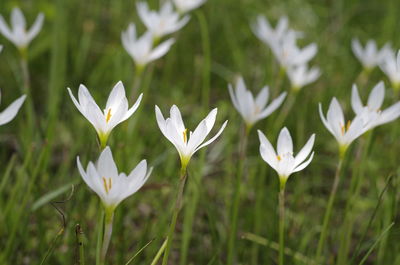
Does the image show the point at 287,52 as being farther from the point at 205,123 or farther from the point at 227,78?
the point at 205,123

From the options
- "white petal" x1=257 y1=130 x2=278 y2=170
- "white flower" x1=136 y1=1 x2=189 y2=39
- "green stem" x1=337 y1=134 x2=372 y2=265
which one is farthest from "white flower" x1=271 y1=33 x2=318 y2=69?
"white petal" x1=257 y1=130 x2=278 y2=170

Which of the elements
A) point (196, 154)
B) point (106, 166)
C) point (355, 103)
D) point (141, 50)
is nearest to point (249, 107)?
point (355, 103)

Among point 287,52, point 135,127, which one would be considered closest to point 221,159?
point 135,127

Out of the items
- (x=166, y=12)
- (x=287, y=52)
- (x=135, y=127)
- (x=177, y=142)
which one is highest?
(x=177, y=142)

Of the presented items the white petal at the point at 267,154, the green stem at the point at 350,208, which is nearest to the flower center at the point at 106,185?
the white petal at the point at 267,154

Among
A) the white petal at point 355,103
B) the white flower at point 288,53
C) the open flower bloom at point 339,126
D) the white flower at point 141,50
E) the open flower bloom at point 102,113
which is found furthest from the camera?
the white flower at point 288,53

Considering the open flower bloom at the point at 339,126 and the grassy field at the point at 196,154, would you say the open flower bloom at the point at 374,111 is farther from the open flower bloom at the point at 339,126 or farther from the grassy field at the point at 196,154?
the grassy field at the point at 196,154
